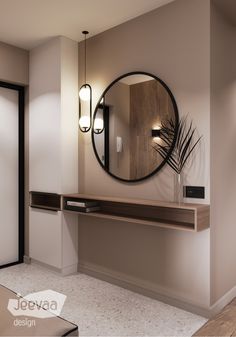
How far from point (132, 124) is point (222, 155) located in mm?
907

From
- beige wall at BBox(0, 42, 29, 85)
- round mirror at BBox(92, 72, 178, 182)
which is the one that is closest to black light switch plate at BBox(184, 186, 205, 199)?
round mirror at BBox(92, 72, 178, 182)

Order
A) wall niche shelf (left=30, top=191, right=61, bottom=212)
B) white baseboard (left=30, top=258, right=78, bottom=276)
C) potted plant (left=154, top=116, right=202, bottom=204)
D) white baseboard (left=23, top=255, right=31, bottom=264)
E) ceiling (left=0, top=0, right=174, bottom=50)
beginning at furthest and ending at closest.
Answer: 1. white baseboard (left=23, top=255, right=31, bottom=264)
2. wall niche shelf (left=30, top=191, right=61, bottom=212)
3. white baseboard (left=30, top=258, right=78, bottom=276)
4. ceiling (left=0, top=0, right=174, bottom=50)
5. potted plant (left=154, top=116, right=202, bottom=204)

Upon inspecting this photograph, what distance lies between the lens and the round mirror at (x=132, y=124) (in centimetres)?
266

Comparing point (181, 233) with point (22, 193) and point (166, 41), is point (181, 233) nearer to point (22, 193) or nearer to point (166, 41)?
point (166, 41)

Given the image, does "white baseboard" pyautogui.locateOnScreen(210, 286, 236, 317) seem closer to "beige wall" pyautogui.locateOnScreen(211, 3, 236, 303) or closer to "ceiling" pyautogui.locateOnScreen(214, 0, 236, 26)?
"beige wall" pyautogui.locateOnScreen(211, 3, 236, 303)

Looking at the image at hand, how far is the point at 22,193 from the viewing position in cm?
381

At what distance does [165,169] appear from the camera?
2.64 m

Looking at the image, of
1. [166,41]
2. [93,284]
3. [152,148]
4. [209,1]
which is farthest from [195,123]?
[93,284]

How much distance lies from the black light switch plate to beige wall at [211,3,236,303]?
0.29 feet

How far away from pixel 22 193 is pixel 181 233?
225 cm

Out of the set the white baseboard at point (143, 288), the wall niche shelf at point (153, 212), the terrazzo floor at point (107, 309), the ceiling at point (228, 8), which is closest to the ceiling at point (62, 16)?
the ceiling at point (228, 8)

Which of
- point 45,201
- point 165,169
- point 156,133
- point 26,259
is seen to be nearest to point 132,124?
point 156,133

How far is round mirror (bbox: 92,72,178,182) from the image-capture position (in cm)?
266

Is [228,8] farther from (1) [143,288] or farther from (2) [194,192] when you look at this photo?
(1) [143,288]
